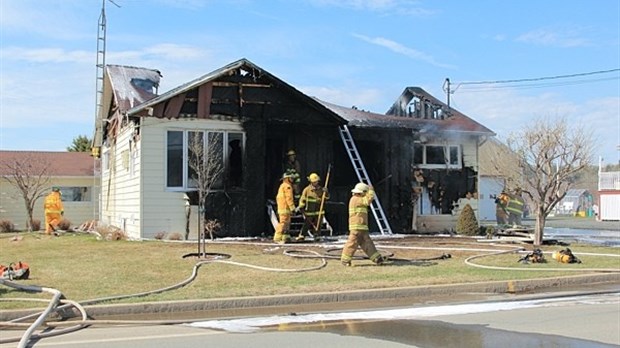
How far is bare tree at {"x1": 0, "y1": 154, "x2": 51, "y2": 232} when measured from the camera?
93.0 feet

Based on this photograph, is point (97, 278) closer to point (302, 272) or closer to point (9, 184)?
point (302, 272)

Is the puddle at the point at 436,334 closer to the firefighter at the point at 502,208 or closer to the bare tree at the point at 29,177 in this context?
the firefighter at the point at 502,208

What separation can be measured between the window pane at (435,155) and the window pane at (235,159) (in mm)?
7405

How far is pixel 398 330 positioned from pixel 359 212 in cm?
504

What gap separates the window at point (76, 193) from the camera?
32.8 m

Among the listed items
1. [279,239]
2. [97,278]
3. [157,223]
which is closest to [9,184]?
[157,223]

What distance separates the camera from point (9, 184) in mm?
31484

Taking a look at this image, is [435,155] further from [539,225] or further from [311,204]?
[311,204]

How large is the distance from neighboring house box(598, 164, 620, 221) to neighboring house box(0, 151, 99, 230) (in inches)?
1447

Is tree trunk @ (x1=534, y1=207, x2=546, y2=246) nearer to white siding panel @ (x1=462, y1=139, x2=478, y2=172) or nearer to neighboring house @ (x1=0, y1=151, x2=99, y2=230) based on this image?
white siding panel @ (x1=462, y1=139, x2=478, y2=172)

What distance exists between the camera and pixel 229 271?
11852 mm

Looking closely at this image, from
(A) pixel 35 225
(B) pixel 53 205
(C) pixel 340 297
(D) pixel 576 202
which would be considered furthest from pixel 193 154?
(D) pixel 576 202

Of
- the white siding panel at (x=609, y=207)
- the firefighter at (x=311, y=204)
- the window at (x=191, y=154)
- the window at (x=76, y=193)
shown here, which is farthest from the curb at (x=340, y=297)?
the white siding panel at (x=609, y=207)

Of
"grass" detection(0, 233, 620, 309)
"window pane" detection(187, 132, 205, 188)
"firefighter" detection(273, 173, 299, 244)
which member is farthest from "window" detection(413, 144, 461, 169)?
"window pane" detection(187, 132, 205, 188)
